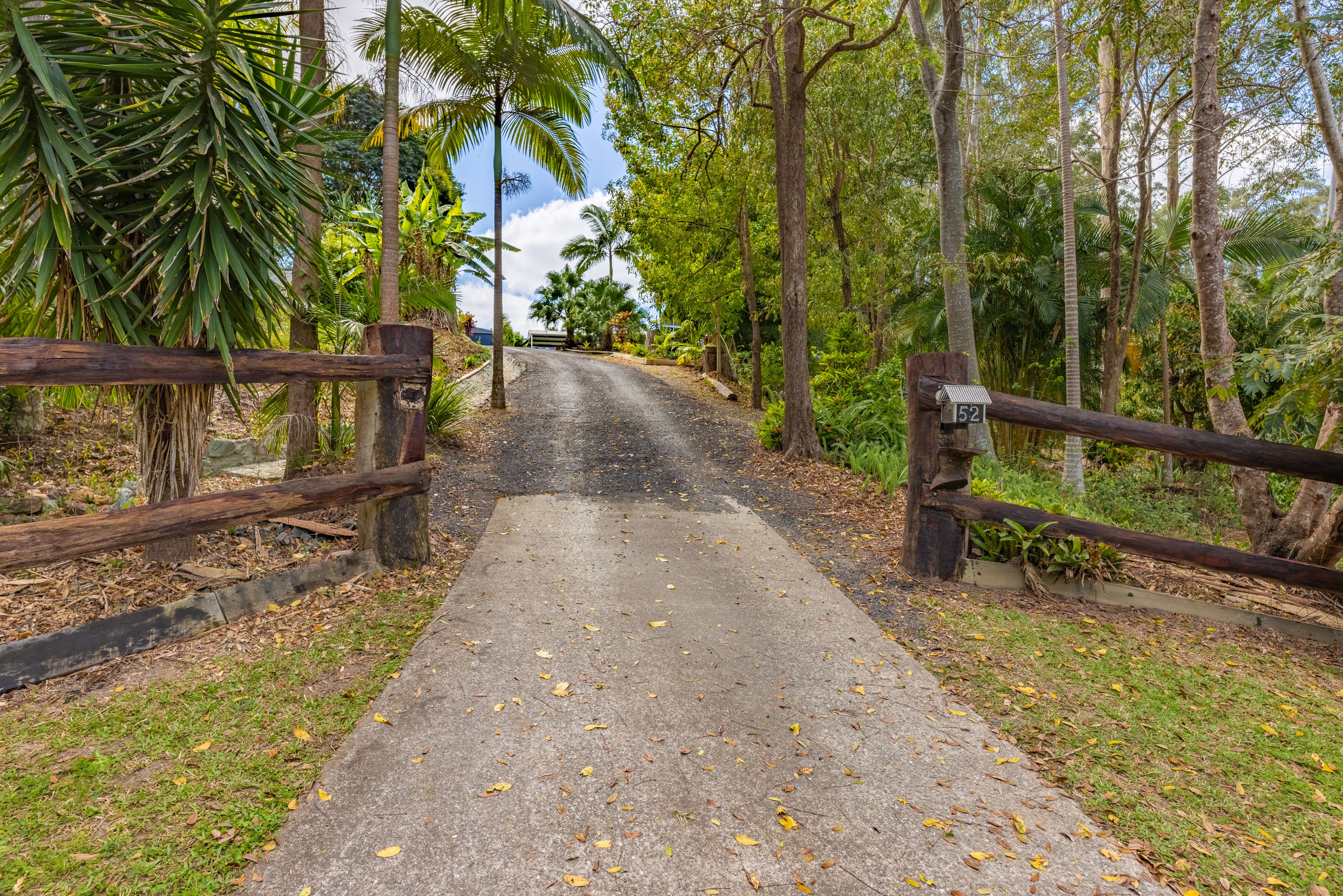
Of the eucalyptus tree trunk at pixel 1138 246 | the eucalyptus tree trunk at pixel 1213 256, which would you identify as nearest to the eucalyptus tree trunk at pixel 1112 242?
the eucalyptus tree trunk at pixel 1138 246

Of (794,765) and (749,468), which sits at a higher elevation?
(749,468)

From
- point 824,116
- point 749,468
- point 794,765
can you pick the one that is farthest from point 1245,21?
point 794,765

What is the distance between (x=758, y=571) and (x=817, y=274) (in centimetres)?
940

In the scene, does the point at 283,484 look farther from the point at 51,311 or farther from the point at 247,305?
the point at 51,311

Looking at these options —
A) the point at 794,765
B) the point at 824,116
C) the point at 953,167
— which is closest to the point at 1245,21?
the point at 953,167

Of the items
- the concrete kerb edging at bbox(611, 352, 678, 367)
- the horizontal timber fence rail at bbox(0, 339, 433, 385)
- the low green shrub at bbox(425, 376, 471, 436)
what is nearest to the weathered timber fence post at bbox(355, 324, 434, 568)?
the horizontal timber fence rail at bbox(0, 339, 433, 385)

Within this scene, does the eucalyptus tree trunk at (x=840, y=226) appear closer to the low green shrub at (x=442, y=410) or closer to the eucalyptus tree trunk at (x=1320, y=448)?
the eucalyptus tree trunk at (x=1320, y=448)

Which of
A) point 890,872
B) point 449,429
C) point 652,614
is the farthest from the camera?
point 449,429

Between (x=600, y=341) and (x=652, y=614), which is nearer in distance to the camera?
(x=652, y=614)

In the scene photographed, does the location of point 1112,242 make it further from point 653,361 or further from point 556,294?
point 556,294

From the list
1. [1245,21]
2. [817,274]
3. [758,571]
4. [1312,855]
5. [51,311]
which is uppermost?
[1245,21]

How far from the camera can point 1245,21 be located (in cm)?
869

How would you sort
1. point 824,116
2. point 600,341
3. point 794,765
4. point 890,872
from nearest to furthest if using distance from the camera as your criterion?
1. point 890,872
2. point 794,765
3. point 824,116
4. point 600,341

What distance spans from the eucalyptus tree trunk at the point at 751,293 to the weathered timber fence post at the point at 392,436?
407 inches
